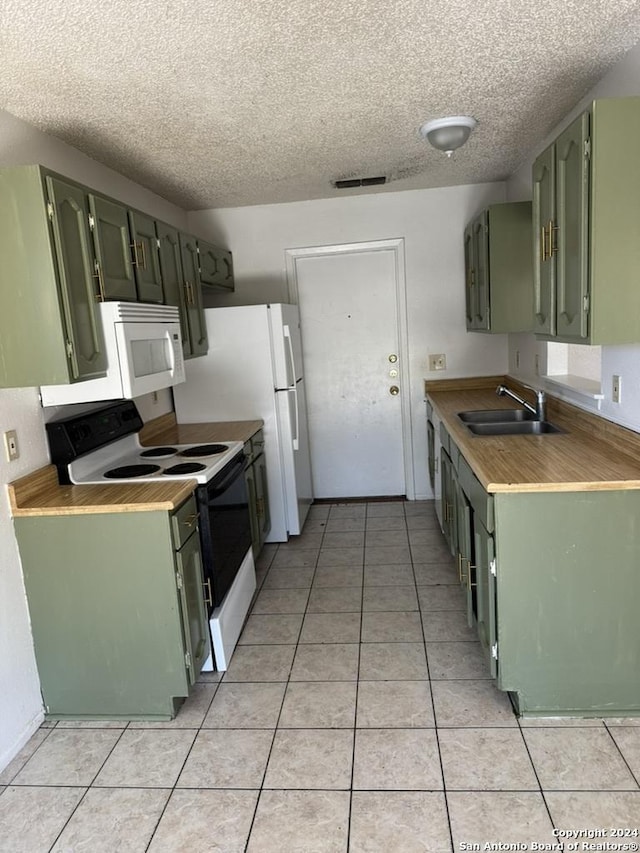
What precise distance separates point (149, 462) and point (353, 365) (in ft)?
6.82

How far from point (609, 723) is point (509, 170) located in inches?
128

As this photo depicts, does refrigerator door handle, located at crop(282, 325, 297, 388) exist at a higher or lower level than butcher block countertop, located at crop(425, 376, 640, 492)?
higher

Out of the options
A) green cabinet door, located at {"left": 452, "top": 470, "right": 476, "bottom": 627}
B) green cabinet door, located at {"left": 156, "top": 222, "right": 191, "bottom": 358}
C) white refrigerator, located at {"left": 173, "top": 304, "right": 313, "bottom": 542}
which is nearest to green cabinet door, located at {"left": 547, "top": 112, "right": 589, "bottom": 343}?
green cabinet door, located at {"left": 452, "top": 470, "right": 476, "bottom": 627}

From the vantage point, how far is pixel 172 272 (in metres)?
3.02

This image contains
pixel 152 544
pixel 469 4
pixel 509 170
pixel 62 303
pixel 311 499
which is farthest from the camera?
pixel 311 499

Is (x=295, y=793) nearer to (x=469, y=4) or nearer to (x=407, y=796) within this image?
(x=407, y=796)

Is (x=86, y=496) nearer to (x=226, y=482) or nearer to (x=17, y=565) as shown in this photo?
(x=17, y=565)

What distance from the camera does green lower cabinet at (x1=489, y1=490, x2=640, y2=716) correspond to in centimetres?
197

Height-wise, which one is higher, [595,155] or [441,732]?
[595,155]

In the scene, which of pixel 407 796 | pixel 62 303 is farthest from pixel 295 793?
pixel 62 303

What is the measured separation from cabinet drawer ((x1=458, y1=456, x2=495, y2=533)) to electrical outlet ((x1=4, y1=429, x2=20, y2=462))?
1765 mm

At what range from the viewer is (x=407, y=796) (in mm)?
1771

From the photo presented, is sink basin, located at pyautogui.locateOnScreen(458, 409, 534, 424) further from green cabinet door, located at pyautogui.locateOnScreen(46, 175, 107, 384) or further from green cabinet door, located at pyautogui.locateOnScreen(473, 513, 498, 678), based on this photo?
green cabinet door, located at pyautogui.locateOnScreen(46, 175, 107, 384)

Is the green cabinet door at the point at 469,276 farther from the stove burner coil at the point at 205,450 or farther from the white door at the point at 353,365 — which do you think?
the stove burner coil at the point at 205,450
